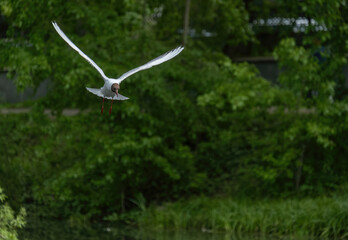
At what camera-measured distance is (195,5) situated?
18.9 m

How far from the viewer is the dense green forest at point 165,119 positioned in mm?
13867

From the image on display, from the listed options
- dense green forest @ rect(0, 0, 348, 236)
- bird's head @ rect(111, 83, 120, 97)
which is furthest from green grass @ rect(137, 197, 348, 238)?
bird's head @ rect(111, 83, 120, 97)

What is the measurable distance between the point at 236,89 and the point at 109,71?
2596mm

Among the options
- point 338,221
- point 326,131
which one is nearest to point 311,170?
point 326,131

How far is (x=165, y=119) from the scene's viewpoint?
15.5 metres

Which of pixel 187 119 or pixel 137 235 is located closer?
pixel 137 235

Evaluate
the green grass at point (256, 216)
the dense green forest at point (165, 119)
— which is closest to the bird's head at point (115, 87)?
the dense green forest at point (165, 119)

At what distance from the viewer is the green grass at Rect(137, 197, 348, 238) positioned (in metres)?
12.7

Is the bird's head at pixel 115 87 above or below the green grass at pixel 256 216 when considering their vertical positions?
above

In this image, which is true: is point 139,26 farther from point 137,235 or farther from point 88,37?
point 137,235

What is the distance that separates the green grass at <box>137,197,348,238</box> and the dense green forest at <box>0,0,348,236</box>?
0.10 m

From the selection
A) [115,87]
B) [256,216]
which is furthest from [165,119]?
[115,87]

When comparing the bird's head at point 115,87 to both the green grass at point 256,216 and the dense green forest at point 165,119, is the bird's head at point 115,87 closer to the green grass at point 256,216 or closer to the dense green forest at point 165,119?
the dense green forest at point 165,119

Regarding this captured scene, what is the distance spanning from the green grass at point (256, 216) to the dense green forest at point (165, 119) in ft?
0.33
